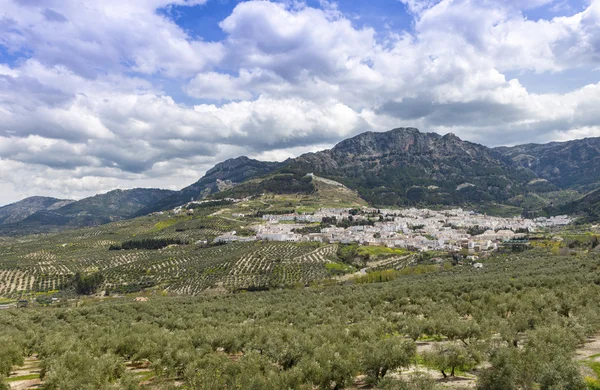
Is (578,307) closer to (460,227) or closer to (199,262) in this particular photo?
(199,262)

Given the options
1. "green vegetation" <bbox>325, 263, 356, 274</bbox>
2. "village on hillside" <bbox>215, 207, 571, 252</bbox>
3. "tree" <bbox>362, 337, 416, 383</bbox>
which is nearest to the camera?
"tree" <bbox>362, 337, 416, 383</bbox>

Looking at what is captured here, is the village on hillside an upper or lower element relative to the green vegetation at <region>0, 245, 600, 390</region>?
lower

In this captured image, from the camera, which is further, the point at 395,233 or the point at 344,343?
the point at 395,233

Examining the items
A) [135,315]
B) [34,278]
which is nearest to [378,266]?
[135,315]

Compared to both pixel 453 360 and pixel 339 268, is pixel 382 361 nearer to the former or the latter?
pixel 453 360

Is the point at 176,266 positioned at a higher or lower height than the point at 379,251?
higher

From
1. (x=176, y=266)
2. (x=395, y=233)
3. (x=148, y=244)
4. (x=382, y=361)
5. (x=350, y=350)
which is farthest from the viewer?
(x=395, y=233)

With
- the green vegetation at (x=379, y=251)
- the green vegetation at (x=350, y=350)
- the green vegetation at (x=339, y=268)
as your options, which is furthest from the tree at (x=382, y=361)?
the green vegetation at (x=379, y=251)

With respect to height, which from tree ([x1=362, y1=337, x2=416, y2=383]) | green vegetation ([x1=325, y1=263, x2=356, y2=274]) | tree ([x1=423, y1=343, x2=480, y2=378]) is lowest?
green vegetation ([x1=325, y1=263, x2=356, y2=274])

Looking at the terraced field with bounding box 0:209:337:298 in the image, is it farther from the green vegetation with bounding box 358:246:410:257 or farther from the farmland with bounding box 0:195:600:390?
the farmland with bounding box 0:195:600:390

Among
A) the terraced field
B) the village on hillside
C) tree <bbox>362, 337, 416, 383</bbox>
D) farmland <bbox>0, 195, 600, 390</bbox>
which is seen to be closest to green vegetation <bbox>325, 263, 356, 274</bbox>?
the terraced field

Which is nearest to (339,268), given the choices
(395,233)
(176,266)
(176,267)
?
(176,267)
